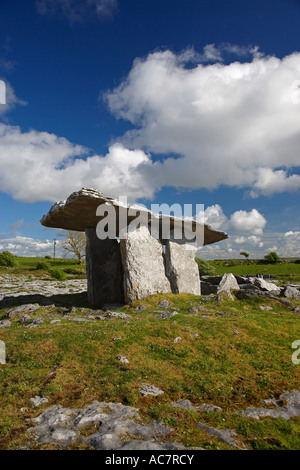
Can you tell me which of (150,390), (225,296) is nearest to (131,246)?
(225,296)

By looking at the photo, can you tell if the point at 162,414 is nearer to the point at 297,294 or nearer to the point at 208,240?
the point at 297,294

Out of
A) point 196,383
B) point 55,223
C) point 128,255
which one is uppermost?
point 55,223

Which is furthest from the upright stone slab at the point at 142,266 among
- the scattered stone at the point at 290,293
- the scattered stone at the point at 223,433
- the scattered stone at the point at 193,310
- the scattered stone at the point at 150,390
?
the scattered stone at the point at 223,433

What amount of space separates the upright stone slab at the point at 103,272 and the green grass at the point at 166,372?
6.65 meters

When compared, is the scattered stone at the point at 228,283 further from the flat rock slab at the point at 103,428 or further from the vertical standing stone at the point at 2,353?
the flat rock slab at the point at 103,428

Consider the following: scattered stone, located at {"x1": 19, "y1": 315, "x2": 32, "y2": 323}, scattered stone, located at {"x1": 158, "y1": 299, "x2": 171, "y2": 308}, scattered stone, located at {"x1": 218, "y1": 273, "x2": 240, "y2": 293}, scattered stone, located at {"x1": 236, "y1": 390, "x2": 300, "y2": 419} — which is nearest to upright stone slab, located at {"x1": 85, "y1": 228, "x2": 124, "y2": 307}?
scattered stone, located at {"x1": 158, "y1": 299, "x2": 171, "y2": 308}

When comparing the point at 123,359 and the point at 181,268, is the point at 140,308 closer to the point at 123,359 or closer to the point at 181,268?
the point at 181,268

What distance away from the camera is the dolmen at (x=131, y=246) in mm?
13766

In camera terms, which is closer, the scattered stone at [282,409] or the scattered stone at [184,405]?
the scattered stone at [282,409]

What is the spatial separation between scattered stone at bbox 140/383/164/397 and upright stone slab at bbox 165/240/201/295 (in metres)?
10.3

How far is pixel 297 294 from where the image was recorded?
15484mm

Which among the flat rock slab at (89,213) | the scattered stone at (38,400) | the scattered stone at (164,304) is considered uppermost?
the flat rock slab at (89,213)
